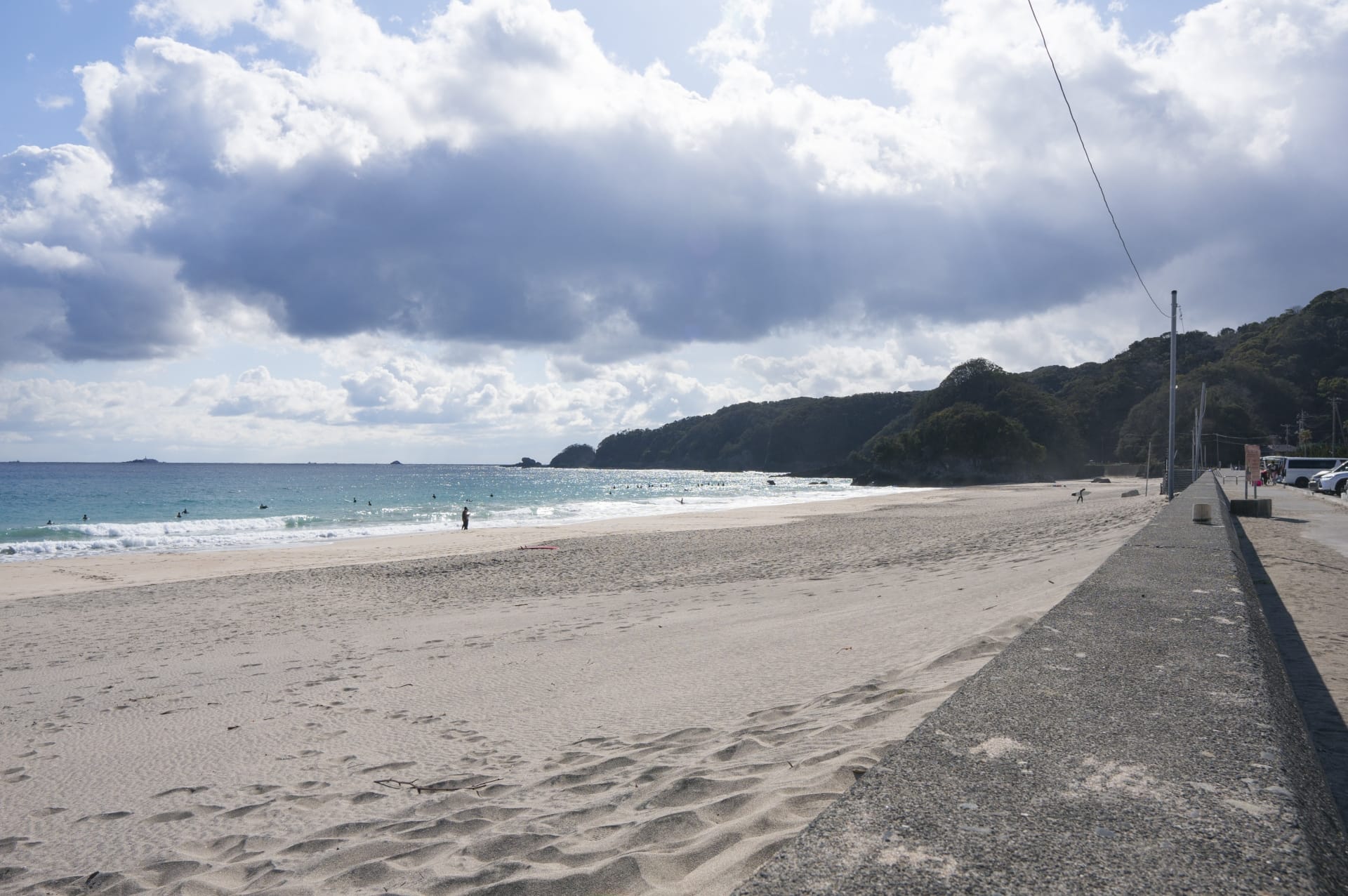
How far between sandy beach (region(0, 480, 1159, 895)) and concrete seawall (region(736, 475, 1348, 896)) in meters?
0.84

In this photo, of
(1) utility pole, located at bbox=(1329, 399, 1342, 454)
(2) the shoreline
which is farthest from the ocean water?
(1) utility pole, located at bbox=(1329, 399, 1342, 454)

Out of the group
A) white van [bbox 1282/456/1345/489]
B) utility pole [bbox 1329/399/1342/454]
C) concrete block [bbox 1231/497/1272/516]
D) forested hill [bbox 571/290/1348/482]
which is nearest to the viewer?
concrete block [bbox 1231/497/1272/516]

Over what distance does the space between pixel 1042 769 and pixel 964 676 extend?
2927mm

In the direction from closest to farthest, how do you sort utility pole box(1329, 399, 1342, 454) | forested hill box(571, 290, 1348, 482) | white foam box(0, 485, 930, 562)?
white foam box(0, 485, 930, 562), utility pole box(1329, 399, 1342, 454), forested hill box(571, 290, 1348, 482)

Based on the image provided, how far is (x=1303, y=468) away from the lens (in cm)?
3653

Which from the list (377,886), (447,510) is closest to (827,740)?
(377,886)

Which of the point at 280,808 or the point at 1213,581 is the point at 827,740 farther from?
the point at 1213,581

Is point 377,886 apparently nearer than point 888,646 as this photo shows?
Yes

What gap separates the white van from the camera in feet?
117

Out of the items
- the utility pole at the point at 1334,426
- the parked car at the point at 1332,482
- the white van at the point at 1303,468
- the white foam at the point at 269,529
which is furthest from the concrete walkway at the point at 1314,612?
the utility pole at the point at 1334,426

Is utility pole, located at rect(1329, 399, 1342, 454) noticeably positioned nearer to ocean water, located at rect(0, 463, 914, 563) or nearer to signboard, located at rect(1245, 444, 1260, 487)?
ocean water, located at rect(0, 463, 914, 563)

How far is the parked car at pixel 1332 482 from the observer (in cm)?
2673

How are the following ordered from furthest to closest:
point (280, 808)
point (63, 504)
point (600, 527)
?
point (63, 504), point (600, 527), point (280, 808)

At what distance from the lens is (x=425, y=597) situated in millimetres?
12109
